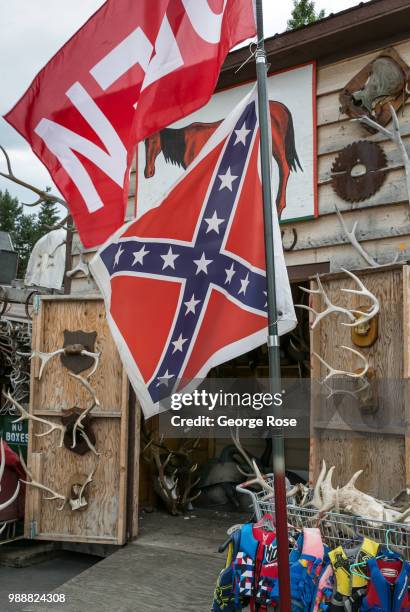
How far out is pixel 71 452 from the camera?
7.03 meters

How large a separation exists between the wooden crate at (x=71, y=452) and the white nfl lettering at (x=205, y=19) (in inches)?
155

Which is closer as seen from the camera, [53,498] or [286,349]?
[53,498]

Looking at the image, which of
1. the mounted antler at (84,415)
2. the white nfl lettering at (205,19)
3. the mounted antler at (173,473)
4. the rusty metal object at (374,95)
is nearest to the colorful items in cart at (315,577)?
the white nfl lettering at (205,19)

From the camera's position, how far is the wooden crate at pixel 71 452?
6.83 meters

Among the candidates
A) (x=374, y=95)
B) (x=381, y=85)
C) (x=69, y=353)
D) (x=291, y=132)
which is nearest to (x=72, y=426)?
(x=69, y=353)

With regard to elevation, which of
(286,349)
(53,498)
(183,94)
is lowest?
(53,498)

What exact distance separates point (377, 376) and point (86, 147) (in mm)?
3010

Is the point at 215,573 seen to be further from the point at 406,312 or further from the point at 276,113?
the point at 276,113

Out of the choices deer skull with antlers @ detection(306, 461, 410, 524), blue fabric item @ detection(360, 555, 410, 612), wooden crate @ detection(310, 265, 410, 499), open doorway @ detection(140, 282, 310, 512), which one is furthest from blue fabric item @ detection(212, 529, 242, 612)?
open doorway @ detection(140, 282, 310, 512)

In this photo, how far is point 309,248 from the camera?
6371mm

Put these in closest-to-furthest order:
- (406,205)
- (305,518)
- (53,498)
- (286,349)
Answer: (305,518), (406,205), (53,498), (286,349)

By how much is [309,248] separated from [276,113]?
1.53 m

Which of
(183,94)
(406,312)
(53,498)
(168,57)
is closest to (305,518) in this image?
(406,312)

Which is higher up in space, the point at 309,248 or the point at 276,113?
the point at 276,113
